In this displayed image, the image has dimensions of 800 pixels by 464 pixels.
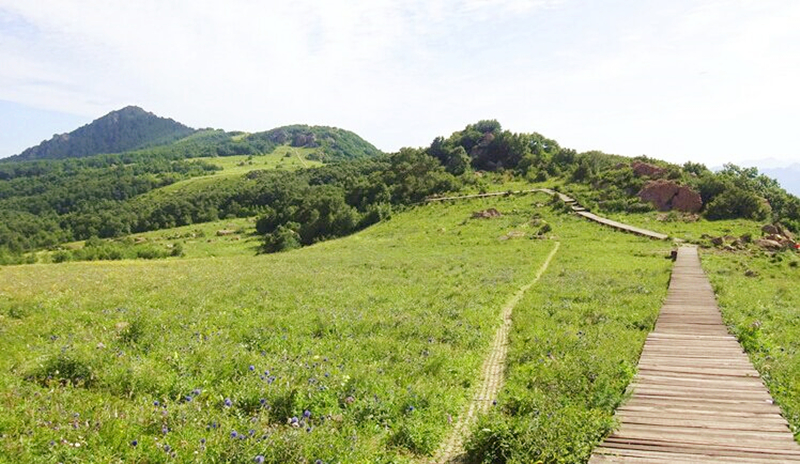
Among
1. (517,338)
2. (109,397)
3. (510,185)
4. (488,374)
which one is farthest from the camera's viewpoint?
(510,185)

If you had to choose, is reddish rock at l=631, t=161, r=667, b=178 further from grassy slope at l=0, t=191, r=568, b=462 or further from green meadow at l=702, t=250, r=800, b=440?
grassy slope at l=0, t=191, r=568, b=462

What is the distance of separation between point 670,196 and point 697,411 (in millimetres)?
59117

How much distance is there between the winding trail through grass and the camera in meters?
9.13

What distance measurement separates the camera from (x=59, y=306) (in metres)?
18.2

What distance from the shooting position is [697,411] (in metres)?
9.77

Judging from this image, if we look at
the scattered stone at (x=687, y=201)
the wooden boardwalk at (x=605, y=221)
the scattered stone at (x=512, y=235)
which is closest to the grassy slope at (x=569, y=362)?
the wooden boardwalk at (x=605, y=221)

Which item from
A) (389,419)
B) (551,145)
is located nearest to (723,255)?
(389,419)

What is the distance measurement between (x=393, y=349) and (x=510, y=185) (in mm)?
77977

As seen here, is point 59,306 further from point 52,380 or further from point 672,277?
point 672,277

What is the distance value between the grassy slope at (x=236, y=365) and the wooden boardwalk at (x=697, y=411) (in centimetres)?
392

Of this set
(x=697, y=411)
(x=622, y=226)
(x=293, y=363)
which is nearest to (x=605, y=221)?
(x=622, y=226)

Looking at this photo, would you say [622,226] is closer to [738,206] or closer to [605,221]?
[605,221]

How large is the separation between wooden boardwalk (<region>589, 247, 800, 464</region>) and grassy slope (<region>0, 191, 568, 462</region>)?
392 centimetres

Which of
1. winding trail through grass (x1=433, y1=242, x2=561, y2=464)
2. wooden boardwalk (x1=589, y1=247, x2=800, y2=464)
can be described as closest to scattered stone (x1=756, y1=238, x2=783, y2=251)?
wooden boardwalk (x1=589, y1=247, x2=800, y2=464)
